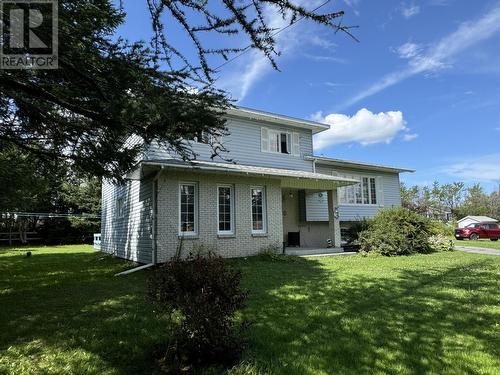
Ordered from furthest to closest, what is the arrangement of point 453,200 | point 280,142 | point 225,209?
1. point 453,200
2. point 280,142
3. point 225,209

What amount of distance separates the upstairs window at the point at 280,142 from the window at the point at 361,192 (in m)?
4.68

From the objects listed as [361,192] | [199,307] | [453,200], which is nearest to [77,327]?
[199,307]

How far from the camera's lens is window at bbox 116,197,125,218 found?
16.5 metres

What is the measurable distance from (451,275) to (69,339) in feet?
30.0

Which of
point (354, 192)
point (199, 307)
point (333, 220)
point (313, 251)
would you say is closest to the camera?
point (199, 307)

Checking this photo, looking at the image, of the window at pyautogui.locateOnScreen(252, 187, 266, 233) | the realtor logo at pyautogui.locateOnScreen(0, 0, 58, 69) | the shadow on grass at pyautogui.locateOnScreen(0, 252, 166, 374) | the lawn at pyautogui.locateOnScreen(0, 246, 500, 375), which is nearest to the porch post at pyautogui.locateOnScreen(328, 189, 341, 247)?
the window at pyautogui.locateOnScreen(252, 187, 266, 233)

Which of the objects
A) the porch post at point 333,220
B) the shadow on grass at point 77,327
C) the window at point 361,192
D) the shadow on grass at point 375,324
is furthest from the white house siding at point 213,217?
the window at point 361,192

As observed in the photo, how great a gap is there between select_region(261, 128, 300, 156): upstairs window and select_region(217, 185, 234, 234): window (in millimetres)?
4161

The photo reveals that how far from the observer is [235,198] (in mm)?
14211

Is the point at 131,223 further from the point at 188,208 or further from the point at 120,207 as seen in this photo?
the point at 188,208

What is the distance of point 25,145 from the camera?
9.56 m

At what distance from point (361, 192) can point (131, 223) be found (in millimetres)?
13832

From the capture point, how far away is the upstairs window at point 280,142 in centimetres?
1789

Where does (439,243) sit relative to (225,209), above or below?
below
